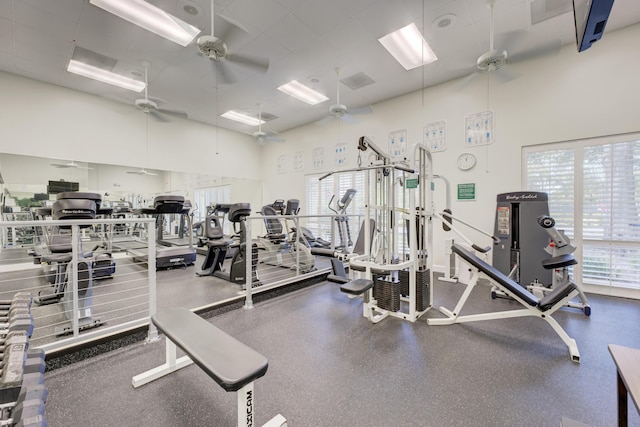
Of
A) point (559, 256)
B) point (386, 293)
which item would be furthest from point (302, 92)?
point (559, 256)

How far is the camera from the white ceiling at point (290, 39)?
131 inches

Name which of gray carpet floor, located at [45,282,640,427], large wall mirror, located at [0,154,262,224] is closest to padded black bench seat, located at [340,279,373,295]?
gray carpet floor, located at [45,282,640,427]

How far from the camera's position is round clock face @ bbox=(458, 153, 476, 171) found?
16.0 ft

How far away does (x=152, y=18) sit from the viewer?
356 cm

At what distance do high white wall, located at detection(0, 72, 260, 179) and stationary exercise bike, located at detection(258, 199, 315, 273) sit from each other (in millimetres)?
2944

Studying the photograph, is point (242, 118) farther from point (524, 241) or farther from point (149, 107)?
point (524, 241)

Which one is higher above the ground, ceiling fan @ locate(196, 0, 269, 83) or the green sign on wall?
ceiling fan @ locate(196, 0, 269, 83)

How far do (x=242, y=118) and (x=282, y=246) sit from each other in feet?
12.7

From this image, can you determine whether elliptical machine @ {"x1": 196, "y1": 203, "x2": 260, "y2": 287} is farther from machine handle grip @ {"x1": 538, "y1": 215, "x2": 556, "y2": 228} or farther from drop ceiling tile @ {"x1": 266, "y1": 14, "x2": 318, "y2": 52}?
machine handle grip @ {"x1": 538, "y1": 215, "x2": 556, "y2": 228}

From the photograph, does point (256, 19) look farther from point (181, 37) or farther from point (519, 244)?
point (519, 244)

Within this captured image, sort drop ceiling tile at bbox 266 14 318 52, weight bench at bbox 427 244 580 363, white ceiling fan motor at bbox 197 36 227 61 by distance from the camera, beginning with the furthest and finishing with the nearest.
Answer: drop ceiling tile at bbox 266 14 318 52
white ceiling fan motor at bbox 197 36 227 61
weight bench at bbox 427 244 580 363

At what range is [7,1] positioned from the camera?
319 cm

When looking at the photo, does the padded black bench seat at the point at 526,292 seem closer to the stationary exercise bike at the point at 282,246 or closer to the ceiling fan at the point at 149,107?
the stationary exercise bike at the point at 282,246

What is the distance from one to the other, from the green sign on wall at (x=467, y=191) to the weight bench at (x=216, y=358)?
4.81 m
